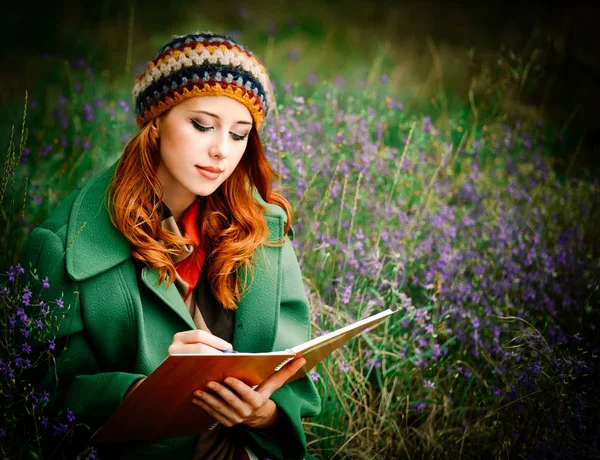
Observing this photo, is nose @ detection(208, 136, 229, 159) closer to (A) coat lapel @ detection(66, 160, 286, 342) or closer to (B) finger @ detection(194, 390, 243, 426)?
(A) coat lapel @ detection(66, 160, 286, 342)

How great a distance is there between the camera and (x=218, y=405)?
166 cm

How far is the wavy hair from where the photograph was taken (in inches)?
72.2

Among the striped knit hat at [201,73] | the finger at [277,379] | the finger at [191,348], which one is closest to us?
the finger at [191,348]

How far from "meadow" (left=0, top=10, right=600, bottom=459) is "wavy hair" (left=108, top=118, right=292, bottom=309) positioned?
1.02 ft

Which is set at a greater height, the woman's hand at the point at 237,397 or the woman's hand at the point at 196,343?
the woman's hand at the point at 196,343

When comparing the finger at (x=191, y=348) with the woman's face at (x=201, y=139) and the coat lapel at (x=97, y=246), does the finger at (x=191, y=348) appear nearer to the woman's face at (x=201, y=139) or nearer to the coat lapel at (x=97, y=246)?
the coat lapel at (x=97, y=246)

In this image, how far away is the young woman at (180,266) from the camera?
5.78ft

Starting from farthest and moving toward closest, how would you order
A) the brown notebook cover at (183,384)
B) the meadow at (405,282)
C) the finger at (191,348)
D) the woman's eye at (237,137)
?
the meadow at (405,282) → the woman's eye at (237,137) → the finger at (191,348) → the brown notebook cover at (183,384)

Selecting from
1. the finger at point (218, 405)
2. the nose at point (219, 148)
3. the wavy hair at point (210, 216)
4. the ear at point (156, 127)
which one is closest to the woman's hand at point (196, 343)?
the finger at point (218, 405)

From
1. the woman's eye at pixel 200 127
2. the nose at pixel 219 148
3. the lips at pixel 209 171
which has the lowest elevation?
the lips at pixel 209 171

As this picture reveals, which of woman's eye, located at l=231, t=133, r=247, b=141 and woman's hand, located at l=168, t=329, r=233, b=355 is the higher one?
woman's eye, located at l=231, t=133, r=247, b=141

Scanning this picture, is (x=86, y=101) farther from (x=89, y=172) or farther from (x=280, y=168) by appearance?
(x=280, y=168)

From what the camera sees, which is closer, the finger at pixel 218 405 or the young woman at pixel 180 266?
the finger at pixel 218 405

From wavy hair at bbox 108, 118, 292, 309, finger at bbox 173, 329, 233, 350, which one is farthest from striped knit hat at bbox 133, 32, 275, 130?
finger at bbox 173, 329, 233, 350
